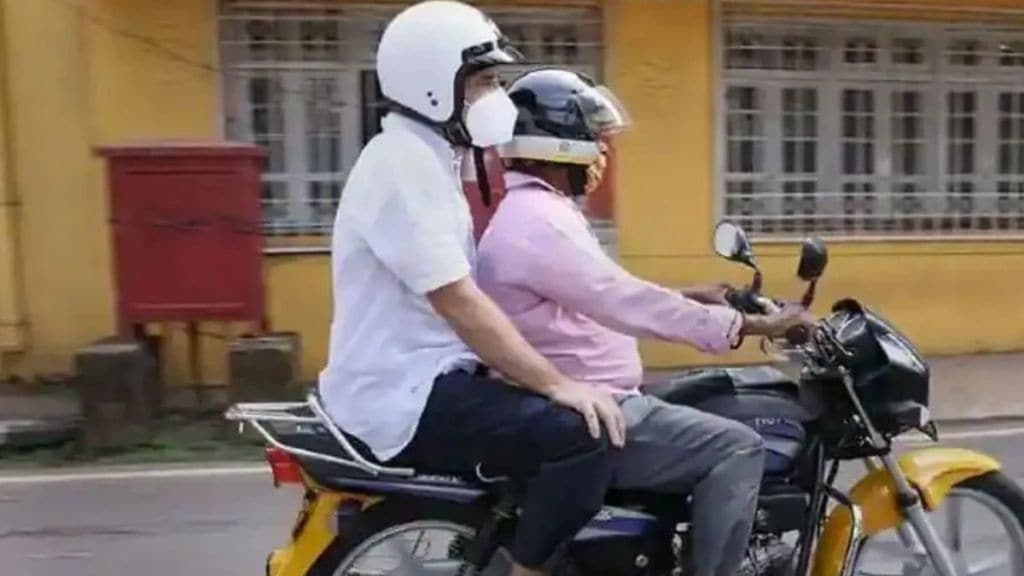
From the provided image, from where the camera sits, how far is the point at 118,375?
25.3 ft

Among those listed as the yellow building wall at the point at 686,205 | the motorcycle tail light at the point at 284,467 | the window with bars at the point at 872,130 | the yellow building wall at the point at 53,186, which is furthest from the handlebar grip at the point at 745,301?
the window with bars at the point at 872,130

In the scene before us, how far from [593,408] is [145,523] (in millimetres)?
3526

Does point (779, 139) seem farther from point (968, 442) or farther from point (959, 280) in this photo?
point (968, 442)

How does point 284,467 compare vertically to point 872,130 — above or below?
below

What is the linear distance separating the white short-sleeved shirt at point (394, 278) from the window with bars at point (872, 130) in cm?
701

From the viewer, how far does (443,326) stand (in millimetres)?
3303

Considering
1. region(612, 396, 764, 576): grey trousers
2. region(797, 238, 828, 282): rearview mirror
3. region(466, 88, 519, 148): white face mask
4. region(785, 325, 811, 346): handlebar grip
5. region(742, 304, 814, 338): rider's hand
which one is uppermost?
region(466, 88, 519, 148): white face mask

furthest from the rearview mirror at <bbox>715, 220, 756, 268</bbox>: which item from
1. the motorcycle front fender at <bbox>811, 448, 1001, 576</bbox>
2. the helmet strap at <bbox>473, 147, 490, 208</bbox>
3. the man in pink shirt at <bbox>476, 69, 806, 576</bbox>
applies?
the motorcycle front fender at <bbox>811, 448, 1001, 576</bbox>

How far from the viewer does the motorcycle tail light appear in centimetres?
343

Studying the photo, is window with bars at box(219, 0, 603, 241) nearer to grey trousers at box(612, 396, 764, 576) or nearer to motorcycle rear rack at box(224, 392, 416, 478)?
motorcycle rear rack at box(224, 392, 416, 478)

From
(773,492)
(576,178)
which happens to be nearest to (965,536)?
(773,492)

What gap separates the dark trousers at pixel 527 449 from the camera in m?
3.22

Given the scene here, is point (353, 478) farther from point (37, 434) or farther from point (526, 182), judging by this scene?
point (37, 434)

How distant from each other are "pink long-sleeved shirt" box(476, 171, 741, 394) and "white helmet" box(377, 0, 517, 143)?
28 centimetres
